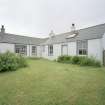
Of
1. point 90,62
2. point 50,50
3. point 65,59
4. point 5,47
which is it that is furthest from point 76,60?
point 5,47

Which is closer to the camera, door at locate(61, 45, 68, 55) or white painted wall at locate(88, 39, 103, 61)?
white painted wall at locate(88, 39, 103, 61)

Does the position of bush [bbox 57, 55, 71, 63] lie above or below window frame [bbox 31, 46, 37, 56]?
below

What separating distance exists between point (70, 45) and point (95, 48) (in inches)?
147

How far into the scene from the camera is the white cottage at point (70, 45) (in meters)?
11.7

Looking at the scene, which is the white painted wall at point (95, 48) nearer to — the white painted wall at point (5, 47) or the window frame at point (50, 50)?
the window frame at point (50, 50)

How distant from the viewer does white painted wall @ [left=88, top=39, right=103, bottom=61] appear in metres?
11.5

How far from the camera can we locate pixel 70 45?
48.1 ft

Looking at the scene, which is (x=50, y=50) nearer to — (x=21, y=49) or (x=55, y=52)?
(x=55, y=52)

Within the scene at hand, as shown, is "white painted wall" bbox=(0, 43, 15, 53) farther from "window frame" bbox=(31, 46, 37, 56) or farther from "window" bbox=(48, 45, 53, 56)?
"window" bbox=(48, 45, 53, 56)

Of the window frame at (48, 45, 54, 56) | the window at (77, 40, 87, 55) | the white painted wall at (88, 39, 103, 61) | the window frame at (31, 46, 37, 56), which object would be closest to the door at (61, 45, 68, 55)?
the window at (77, 40, 87, 55)

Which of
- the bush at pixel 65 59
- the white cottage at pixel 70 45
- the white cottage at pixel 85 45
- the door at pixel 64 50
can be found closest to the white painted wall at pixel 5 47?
the white cottage at pixel 70 45

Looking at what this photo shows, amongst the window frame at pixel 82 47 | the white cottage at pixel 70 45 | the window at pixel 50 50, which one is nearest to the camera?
the white cottage at pixel 70 45

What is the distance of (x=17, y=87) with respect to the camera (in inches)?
193

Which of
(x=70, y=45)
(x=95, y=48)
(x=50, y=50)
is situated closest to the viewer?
(x=95, y=48)
